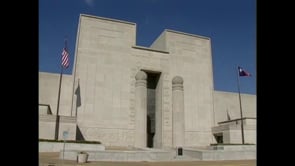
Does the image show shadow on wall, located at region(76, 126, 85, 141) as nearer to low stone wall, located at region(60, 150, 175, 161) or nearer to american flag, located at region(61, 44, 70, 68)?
american flag, located at region(61, 44, 70, 68)

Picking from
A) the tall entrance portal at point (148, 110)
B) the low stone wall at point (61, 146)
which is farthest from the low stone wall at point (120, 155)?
the tall entrance portal at point (148, 110)

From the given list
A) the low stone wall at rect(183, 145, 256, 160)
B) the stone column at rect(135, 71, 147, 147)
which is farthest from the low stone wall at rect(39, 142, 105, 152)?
the low stone wall at rect(183, 145, 256, 160)

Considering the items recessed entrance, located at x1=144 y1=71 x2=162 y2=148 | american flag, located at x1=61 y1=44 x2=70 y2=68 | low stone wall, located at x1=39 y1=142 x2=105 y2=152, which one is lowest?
low stone wall, located at x1=39 y1=142 x2=105 y2=152

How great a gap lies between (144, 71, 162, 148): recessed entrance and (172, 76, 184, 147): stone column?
7.37 ft

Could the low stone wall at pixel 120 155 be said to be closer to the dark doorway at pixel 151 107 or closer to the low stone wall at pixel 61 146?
the low stone wall at pixel 61 146

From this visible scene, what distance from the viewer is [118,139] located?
3731 centimetres

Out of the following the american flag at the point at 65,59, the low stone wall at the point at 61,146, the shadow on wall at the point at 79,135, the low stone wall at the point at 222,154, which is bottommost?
the low stone wall at the point at 222,154

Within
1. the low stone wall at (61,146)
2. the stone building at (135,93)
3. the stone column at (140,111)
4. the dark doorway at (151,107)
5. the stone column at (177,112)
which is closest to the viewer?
the low stone wall at (61,146)

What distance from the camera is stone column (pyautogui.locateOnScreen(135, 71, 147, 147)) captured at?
36.4 m

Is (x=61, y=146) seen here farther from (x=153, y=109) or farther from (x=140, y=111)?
(x=153, y=109)

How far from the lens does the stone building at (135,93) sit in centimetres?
3706

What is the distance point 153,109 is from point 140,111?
4.73 meters

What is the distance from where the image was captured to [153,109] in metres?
41.9
